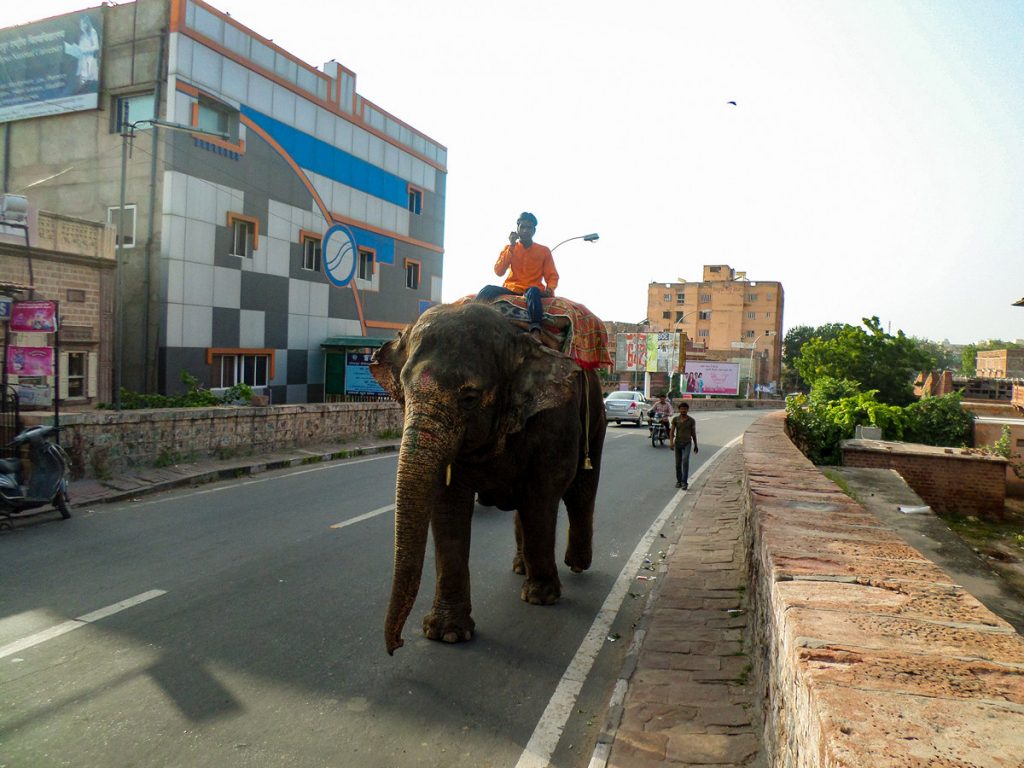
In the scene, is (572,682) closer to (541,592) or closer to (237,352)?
(541,592)

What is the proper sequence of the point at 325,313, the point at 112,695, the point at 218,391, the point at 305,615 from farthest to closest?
the point at 325,313 < the point at 218,391 < the point at 305,615 < the point at 112,695

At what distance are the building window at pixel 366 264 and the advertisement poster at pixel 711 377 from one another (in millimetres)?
41923

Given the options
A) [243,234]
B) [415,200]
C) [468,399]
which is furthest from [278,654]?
[415,200]

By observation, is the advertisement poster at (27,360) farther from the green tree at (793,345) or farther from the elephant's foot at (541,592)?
the green tree at (793,345)

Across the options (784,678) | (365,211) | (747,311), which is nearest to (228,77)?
(365,211)

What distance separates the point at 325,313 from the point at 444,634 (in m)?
24.5

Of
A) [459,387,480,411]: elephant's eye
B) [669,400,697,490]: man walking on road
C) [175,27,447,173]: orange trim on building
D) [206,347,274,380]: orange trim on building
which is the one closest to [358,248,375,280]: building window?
[175,27,447,173]: orange trim on building

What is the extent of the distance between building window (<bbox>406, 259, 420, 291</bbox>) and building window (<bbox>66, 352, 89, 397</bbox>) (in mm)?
15976

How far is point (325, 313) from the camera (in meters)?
28.3

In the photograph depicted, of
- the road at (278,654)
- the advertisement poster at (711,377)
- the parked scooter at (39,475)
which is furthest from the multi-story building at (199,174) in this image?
the advertisement poster at (711,377)

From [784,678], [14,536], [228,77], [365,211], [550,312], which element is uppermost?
[228,77]

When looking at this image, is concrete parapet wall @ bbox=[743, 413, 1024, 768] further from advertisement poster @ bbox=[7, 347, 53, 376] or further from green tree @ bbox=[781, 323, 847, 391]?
green tree @ bbox=[781, 323, 847, 391]

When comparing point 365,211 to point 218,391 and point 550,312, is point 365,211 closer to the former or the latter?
point 218,391

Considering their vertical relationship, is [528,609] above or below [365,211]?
below
